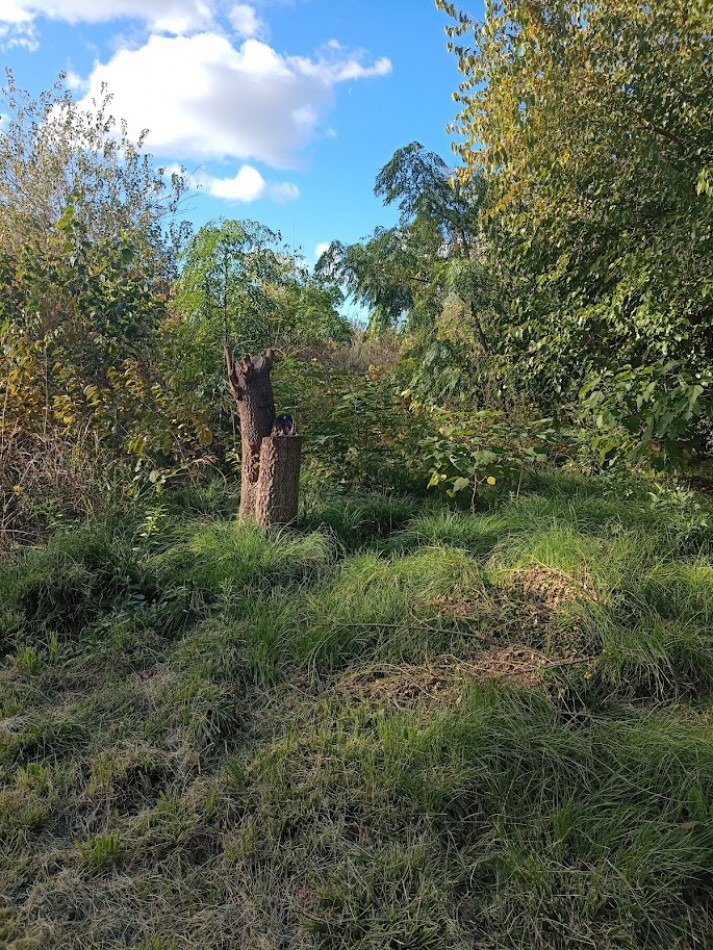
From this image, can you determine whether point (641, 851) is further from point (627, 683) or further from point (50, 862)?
point (50, 862)

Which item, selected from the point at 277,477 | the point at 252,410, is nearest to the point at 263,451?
the point at 277,477

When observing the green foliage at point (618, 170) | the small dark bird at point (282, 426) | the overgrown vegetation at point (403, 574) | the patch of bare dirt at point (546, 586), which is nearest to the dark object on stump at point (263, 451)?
the small dark bird at point (282, 426)

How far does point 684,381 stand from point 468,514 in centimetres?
157

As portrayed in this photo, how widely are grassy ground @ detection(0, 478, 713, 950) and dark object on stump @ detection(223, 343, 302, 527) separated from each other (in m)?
0.23

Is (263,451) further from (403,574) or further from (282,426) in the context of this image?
(403,574)

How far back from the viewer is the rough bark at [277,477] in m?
3.89

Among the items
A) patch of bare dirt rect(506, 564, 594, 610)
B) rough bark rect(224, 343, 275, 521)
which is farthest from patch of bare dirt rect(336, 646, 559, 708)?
rough bark rect(224, 343, 275, 521)

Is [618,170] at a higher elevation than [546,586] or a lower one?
higher

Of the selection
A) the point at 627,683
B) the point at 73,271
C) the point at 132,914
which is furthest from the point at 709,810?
the point at 73,271

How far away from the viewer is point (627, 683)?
2.60 meters

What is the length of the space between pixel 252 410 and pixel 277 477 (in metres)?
0.53

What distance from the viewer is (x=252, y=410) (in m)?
4.16

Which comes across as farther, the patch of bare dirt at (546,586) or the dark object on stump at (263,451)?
the dark object on stump at (263,451)

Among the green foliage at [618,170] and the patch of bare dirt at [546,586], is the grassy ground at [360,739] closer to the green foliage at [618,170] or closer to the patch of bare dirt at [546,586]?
the patch of bare dirt at [546,586]
